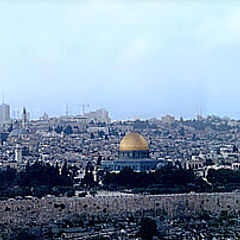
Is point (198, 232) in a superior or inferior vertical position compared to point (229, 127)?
inferior

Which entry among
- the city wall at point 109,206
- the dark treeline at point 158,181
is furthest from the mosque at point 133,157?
the city wall at point 109,206

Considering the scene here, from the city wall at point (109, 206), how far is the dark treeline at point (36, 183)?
4.10 metres

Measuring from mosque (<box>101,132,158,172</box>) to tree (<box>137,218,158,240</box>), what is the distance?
25.7 metres

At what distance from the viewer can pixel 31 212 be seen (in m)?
30.9

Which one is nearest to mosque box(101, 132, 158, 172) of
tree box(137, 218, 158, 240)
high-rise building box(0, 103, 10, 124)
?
tree box(137, 218, 158, 240)

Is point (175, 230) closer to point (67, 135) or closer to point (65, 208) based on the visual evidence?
point (65, 208)

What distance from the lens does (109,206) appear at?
32.8 m

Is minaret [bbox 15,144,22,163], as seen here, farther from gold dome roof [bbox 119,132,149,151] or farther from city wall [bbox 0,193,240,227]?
city wall [bbox 0,193,240,227]

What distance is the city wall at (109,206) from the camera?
30766mm

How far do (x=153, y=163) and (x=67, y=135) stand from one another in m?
46.8

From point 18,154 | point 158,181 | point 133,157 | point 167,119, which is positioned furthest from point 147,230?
point 167,119

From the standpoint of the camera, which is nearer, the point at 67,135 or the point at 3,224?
the point at 3,224

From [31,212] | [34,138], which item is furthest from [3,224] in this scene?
[34,138]

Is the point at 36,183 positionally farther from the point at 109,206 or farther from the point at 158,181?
the point at 109,206
